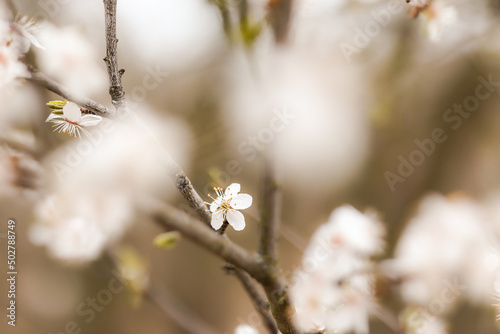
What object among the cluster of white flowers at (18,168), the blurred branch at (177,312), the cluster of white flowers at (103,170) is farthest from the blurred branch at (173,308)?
the cluster of white flowers at (18,168)

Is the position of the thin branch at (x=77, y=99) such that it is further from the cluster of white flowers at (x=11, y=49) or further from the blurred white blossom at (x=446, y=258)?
the blurred white blossom at (x=446, y=258)

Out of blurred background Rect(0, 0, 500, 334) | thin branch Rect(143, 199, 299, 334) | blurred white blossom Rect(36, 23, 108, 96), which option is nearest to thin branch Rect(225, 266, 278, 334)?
thin branch Rect(143, 199, 299, 334)

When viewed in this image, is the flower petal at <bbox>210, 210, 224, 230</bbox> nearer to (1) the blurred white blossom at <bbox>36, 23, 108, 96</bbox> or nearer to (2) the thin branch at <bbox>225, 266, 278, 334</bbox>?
(2) the thin branch at <bbox>225, 266, 278, 334</bbox>

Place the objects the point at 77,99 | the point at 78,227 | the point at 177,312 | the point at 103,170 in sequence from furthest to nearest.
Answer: the point at 177,312, the point at 78,227, the point at 103,170, the point at 77,99

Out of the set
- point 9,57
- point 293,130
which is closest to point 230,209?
point 9,57

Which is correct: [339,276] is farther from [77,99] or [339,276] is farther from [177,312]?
[177,312]
